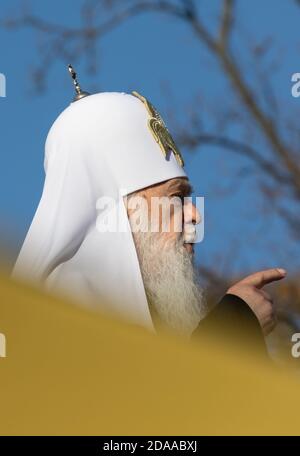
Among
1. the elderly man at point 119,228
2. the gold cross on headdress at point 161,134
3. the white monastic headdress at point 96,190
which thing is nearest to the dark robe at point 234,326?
the elderly man at point 119,228

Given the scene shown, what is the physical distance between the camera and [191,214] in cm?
420

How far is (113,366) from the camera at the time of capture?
3164mm

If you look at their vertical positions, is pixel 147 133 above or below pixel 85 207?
above

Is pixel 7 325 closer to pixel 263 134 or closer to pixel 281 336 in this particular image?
pixel 281 336

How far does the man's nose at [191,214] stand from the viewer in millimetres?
4203

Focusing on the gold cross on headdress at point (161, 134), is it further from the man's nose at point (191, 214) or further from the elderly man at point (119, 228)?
the man's nose at point (191, 214)

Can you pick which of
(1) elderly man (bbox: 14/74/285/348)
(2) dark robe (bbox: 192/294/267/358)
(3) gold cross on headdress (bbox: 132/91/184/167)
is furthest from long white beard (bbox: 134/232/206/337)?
(3) gold cross on headdress (bbox: 132/91/184/167)

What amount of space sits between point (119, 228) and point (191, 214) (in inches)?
8.3

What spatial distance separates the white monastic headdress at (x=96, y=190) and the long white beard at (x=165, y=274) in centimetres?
8

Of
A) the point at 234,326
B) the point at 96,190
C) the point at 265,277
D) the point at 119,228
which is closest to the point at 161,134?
the point at 96,190

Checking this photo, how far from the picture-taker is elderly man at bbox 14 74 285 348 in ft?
13.3

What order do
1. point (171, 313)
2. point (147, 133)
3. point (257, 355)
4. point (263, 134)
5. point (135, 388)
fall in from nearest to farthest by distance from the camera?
point (135, 388) < point (257, 355) < point (171, 313) < point (147, 133) < point (263, 134)

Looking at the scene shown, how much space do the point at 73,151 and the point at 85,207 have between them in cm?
18
